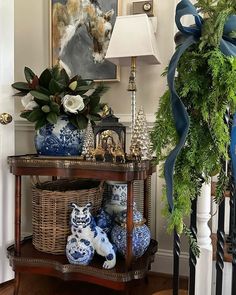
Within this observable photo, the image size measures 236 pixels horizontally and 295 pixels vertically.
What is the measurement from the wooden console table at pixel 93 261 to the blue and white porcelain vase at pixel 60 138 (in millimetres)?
102

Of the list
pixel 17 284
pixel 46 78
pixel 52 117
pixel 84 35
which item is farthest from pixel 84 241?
pixel 84 35

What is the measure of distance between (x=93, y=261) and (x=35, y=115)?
74 centimetres

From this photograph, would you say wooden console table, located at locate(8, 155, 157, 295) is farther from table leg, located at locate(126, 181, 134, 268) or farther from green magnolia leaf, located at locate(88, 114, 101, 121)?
green magnolia leaf, located at locate(88, 114, 101, 121)

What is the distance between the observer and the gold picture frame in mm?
1955

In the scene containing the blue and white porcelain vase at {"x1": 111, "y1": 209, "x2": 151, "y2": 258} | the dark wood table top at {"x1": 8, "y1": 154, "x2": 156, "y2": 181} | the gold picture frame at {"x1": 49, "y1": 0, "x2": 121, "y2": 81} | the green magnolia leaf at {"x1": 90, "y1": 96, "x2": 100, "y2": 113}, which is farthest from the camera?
the gold picture frame at {"x1": 49, "y1": 0, "x2": 121, "y2": 81}

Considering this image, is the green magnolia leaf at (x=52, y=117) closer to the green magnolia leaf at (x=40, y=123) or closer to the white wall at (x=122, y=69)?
the green magnolia leaf at (x=40, y=123)

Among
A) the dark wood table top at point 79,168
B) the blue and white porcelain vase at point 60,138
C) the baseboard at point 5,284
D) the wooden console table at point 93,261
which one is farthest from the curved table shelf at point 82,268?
the blue and white porcelain vase at point 60,138

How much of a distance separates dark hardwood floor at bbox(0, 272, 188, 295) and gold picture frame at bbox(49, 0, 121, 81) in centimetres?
118

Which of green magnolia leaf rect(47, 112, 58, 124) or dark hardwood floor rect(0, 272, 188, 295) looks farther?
dark hardwood floor rect(0, 272, 188, 295)

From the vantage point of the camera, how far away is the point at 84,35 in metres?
2.01

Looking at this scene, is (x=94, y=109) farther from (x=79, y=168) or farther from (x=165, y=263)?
(x=165, y=263)

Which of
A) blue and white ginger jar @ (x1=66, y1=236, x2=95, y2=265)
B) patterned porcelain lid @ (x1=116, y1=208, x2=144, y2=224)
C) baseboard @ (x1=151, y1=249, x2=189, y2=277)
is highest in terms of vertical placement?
patterned porcelain lid @ (x1=116, y1=208, x2=144, y2=224)

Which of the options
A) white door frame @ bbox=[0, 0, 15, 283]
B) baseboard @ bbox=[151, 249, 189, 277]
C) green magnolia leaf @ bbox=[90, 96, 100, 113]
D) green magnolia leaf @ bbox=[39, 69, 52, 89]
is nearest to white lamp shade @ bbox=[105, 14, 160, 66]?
green magnolia leaf @ bbox=[90, 96, 100, 113]

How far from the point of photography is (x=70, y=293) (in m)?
1.66
